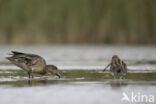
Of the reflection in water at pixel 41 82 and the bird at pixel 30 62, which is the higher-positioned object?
the bird at pixel 30 62

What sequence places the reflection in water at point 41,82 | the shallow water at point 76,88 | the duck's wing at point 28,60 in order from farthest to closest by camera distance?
the duck's wing at point 28,60 < the reflection in water at point 41,82 < the shallow water at point 76,88

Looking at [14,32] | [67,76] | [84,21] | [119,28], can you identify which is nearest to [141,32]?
[119,28]

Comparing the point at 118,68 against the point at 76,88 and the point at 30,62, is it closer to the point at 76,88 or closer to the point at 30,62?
the point at 30,62

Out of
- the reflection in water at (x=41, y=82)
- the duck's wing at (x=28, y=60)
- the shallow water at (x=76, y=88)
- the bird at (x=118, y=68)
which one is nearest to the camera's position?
the shallow water at (x=76, y=88)

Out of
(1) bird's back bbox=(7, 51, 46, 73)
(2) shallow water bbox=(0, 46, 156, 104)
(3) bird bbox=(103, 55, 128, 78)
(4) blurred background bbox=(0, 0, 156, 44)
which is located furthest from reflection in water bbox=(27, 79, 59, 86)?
(4) blurred background bbox=(0, 0, 156, 44)

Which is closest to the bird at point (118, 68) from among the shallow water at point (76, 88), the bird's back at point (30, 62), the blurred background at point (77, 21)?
the shallow water at point (76, 88)

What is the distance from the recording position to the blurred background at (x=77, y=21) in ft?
139

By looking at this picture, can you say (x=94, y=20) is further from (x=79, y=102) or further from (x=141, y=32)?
(x=79, y=102)

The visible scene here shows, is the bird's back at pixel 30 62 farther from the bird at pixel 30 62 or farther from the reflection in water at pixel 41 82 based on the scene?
the reflection in water at pixel 41 82

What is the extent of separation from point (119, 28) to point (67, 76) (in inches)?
1074

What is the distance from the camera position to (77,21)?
44.4 meters

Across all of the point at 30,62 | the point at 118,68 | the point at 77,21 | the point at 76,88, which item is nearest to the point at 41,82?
the point at 30,62

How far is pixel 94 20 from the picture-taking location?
4519cm

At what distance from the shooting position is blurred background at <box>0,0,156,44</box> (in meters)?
42.4
